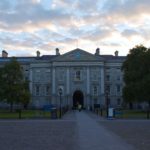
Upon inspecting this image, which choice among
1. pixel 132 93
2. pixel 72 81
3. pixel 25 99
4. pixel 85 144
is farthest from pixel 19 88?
pixel 85 144

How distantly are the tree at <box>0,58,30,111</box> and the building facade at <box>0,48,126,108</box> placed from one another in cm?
3980

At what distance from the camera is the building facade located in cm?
12088

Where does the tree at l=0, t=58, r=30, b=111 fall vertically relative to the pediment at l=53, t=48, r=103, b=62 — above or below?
below

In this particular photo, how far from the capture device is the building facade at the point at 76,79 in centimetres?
12088

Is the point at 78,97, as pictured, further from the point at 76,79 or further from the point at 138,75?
the point at 138,75

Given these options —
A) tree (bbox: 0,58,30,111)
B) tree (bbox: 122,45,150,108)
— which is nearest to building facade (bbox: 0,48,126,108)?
tree (bbox: 122,45,150,108)

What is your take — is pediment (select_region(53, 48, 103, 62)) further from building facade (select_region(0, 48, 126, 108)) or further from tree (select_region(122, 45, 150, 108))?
tree (select_region(122, 45, 150, 108))

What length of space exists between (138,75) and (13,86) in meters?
21.5

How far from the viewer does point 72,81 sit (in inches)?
4801

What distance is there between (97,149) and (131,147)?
1594 mm

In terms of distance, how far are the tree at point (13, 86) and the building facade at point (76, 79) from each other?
39800 millimetres

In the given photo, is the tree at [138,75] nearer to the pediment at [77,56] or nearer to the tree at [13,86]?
the tree at [13,86]

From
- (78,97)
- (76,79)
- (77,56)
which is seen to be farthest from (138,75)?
(78,97)

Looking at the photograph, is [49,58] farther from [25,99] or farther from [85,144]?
[85,144]
